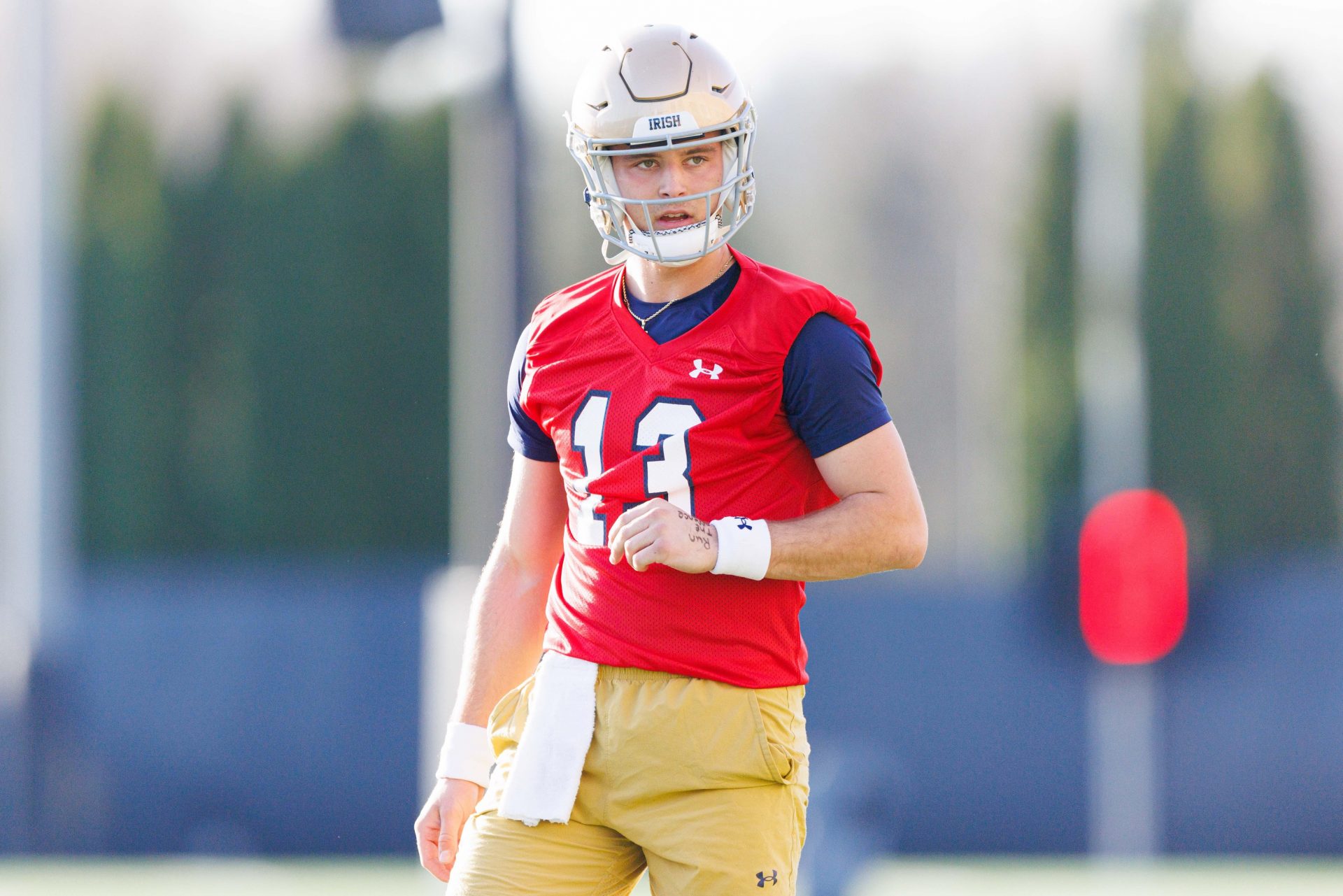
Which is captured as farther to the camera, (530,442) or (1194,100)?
(1194,100)

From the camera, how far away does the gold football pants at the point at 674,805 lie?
267cm

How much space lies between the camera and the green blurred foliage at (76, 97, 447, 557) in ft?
58.4

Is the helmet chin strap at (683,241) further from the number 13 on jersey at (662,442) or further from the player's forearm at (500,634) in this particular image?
the player's forearm at (500,634)

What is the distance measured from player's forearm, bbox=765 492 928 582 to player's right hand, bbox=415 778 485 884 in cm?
75

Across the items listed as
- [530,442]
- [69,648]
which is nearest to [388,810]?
[69,648]

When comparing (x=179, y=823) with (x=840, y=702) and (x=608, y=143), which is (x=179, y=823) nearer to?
(x=840, y=702)

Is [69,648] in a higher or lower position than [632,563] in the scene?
lower

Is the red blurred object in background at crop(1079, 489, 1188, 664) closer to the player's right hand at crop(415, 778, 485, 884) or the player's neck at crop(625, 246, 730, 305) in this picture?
the player's right hand at crop(415, 778, 485, 884)

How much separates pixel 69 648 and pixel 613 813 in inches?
427

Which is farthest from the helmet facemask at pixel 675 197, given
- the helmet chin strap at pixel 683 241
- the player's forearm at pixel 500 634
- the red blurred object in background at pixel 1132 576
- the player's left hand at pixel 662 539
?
the red blurred object in background at pixel 1132 576

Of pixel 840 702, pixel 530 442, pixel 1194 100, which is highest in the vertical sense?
pixel 1194 100

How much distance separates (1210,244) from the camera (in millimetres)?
17875

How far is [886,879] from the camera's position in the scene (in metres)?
9.85

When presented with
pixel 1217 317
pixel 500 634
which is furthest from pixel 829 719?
pixel 500 634
